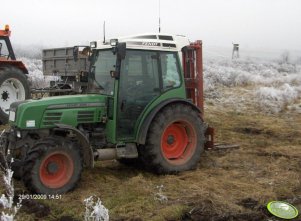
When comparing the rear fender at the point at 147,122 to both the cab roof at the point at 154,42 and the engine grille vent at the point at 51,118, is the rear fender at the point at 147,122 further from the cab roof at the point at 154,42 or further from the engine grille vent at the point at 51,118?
the engine grille vent at the point at 51,118

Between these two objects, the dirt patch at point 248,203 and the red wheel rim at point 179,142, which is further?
the red wheel rim at point 179,142

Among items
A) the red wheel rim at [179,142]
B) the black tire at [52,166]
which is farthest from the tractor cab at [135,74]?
the black tire at [52,166]

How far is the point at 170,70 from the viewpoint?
7.72 m

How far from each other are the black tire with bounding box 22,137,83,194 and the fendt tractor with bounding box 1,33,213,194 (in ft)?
0.04

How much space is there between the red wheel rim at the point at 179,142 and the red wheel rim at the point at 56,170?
6.12 feet

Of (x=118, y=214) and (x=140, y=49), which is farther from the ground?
(x=140, y=49)

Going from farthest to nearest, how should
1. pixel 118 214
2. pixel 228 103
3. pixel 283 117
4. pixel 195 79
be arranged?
pixel 228 103 < pixel 283 117 < pixel 195 79 < pixel 118 214

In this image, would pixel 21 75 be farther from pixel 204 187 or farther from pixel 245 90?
pixel 245 90

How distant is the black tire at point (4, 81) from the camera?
1120 centimetres

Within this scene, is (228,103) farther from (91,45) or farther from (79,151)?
(79,151)

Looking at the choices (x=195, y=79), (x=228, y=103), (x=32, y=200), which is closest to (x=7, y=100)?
(x=195, y=79)

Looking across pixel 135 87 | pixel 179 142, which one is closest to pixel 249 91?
pixel 179 142

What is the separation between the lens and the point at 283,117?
14.5 m

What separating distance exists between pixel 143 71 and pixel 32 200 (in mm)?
2664
